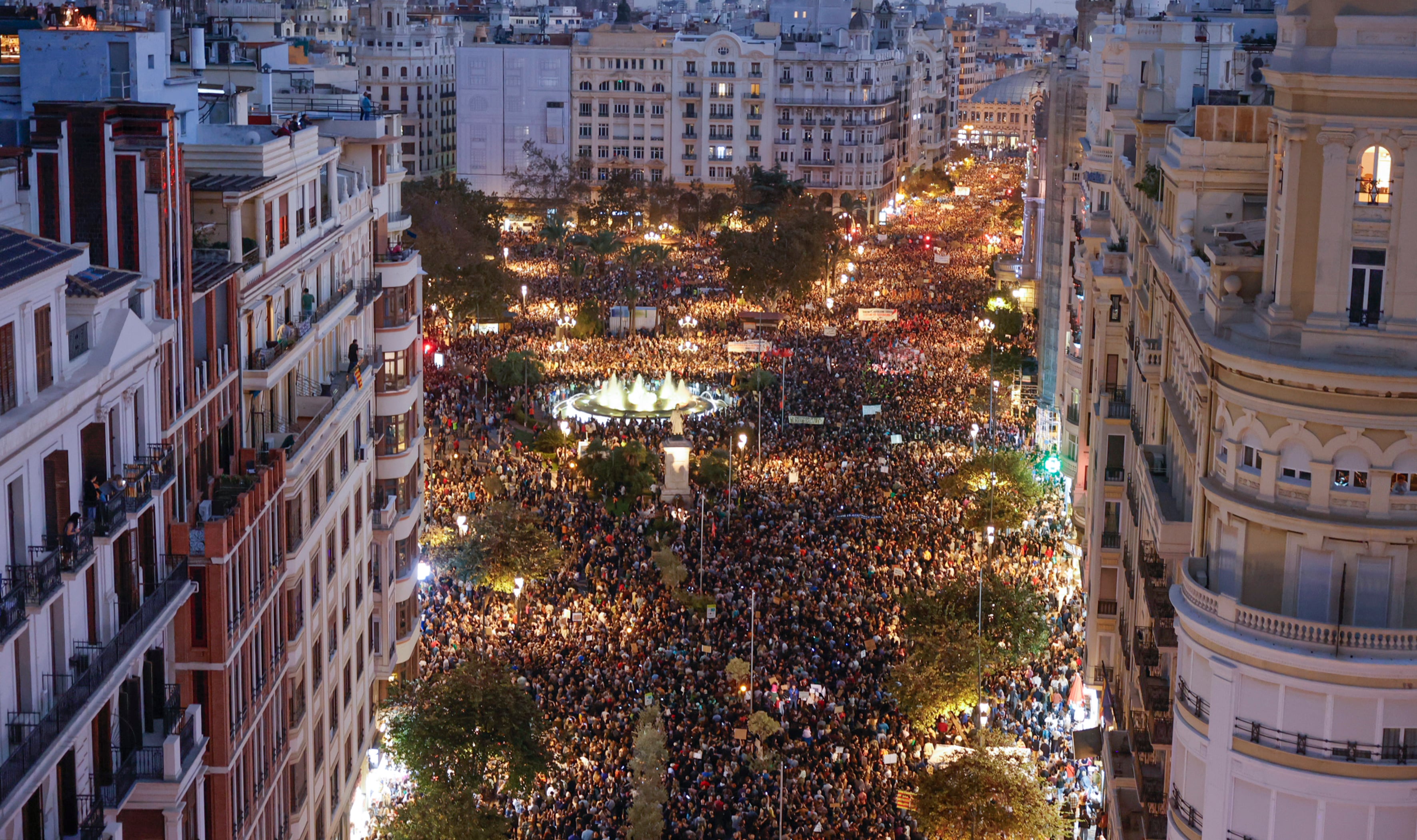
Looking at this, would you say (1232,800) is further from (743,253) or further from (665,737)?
(743,253)

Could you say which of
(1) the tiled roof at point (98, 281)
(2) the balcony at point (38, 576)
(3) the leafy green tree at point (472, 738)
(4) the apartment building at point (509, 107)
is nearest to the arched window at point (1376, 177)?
(1) the tiled roof at point (98, 281)

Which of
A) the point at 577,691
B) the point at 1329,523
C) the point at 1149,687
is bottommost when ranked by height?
the point at 577,691

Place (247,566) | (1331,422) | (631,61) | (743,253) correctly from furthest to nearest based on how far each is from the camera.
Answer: (631,61)
(743,253)
(247,566)
(1331,422)

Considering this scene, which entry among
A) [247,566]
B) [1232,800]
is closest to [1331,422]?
[1232,800]

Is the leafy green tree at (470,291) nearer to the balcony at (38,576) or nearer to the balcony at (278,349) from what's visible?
the balcony at (278,349)

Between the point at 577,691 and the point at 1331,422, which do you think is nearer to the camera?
the point at 1331,422

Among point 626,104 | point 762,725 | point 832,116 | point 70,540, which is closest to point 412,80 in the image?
point 626,104
